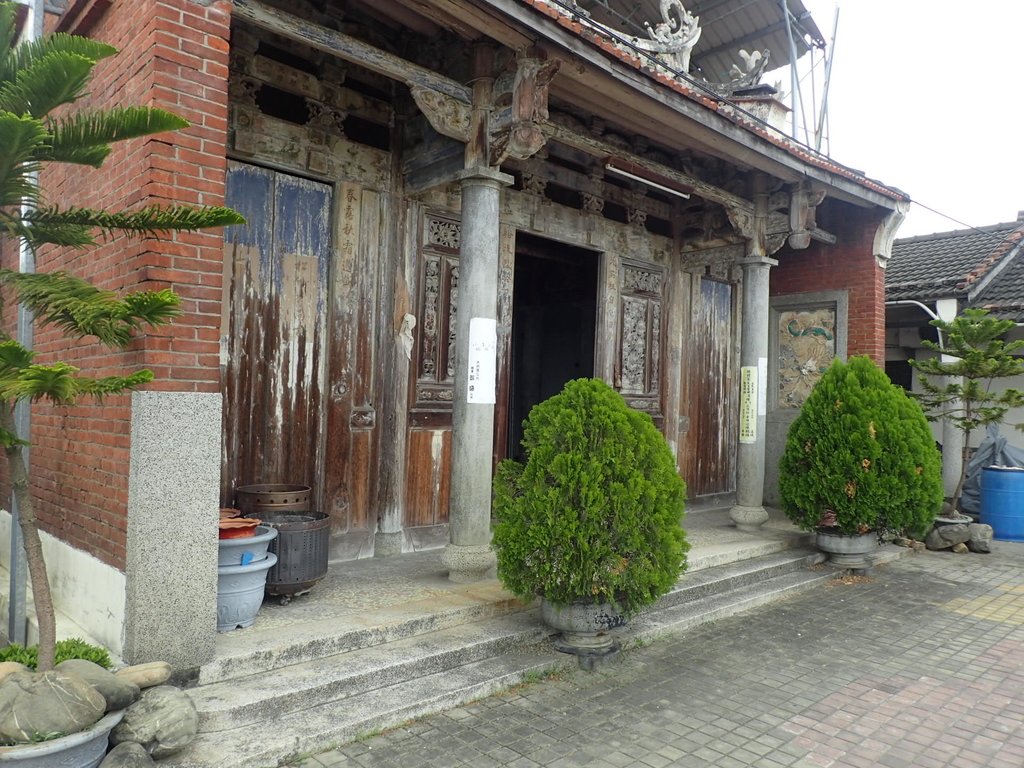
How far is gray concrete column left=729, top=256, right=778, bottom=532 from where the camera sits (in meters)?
7.70

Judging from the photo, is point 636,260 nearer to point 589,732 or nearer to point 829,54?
point 829,54

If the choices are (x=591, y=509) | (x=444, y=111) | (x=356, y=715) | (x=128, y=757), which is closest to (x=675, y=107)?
(x=444, y=111)

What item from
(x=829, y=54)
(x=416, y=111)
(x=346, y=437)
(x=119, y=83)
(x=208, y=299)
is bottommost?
(x=346, y=437)

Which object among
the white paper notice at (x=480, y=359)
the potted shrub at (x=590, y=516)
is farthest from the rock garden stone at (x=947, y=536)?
the white paper notice at (x=480, y=359)

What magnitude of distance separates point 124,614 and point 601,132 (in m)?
5.60

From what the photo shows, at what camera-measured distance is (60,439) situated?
435 centimetres

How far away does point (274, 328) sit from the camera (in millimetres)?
5387

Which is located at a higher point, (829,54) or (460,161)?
(829,54)

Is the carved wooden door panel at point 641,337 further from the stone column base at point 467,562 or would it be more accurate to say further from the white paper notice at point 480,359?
the stone column base at point 467,562

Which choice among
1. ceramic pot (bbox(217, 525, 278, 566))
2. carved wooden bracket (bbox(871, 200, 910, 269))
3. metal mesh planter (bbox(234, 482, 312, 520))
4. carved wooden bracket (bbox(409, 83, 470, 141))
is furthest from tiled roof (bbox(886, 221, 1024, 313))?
ceramic pot (bbox(217, 525, 278, 566))

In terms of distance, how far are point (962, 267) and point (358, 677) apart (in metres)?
11.0

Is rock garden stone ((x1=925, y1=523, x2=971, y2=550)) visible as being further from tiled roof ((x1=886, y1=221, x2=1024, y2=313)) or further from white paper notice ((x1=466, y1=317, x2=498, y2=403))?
white paper notice ((x1=466, y1=317, x2=498, y2=403))

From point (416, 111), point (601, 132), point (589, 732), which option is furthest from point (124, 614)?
point (601, 132)

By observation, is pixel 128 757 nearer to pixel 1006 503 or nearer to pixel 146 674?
pixel 146 674
